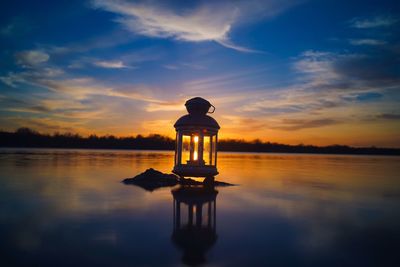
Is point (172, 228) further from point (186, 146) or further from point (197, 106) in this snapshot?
point (197, 106)

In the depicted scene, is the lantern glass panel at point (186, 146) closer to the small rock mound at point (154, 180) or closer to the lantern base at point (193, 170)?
the lantern base at point (193, 170)

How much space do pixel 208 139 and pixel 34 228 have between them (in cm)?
1103

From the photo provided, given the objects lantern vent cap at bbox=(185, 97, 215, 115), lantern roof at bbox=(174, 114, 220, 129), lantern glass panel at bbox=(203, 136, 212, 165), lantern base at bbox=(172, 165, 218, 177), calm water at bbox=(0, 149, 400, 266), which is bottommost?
calm water at bbox=(0, 149, 400, 266)

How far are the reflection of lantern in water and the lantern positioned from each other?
57.2 inches

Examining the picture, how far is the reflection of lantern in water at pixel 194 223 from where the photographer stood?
7263mm

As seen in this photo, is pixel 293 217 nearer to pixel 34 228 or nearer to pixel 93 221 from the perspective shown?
pixel 93 221

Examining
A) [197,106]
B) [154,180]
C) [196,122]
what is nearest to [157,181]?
[154,180]

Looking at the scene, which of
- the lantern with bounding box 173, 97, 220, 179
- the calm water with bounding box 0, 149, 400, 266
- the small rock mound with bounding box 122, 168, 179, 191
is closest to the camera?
the calm water with bounding box 0, 149, 400, 266

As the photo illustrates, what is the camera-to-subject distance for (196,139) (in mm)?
18250

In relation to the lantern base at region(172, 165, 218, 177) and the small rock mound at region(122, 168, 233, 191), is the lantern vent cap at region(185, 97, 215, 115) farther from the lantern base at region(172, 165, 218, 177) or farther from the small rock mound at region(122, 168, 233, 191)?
the small rock mound at region(122, 168, 233, 191)

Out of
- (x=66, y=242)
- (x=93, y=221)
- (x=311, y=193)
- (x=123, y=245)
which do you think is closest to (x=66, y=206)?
(x=93, y=221)

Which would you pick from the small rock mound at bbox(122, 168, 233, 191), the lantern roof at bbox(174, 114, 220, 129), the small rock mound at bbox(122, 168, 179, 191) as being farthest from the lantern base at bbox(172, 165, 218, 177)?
the small rock mound at bbox(122, 168, 179, 191)

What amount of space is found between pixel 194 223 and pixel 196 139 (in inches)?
335

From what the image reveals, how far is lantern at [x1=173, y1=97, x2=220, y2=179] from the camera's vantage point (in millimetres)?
17719
